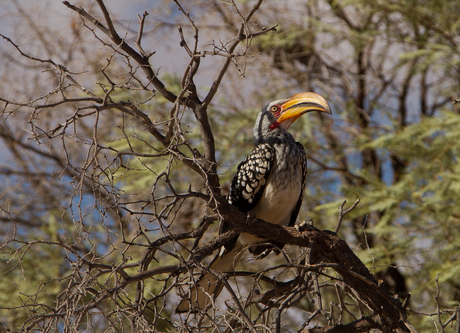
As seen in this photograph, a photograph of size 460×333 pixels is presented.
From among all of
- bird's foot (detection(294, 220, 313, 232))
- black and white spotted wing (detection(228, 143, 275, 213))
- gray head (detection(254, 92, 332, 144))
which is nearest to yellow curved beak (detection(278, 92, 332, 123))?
gray head (detection(254, 92, 332, 144))

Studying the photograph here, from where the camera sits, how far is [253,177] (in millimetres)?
3639

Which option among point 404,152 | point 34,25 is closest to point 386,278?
point 404,152

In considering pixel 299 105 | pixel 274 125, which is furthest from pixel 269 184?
pixel 299 105

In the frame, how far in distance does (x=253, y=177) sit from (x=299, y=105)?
90cm

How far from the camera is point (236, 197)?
3.76 meters

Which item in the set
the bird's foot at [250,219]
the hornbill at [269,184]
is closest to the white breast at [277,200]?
the hornbill at [269,184]

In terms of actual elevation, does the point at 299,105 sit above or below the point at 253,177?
above

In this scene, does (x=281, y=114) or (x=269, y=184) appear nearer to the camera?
(x=269, y=184)

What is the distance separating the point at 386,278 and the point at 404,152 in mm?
2768

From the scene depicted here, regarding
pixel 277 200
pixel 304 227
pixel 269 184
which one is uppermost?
pixel 269 184

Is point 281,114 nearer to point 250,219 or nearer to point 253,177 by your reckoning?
point 253,177

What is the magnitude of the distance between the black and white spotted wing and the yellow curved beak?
495mm

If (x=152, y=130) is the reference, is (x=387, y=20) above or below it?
above

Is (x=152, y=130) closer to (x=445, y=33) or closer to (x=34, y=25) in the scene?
(x=445, y=33)
